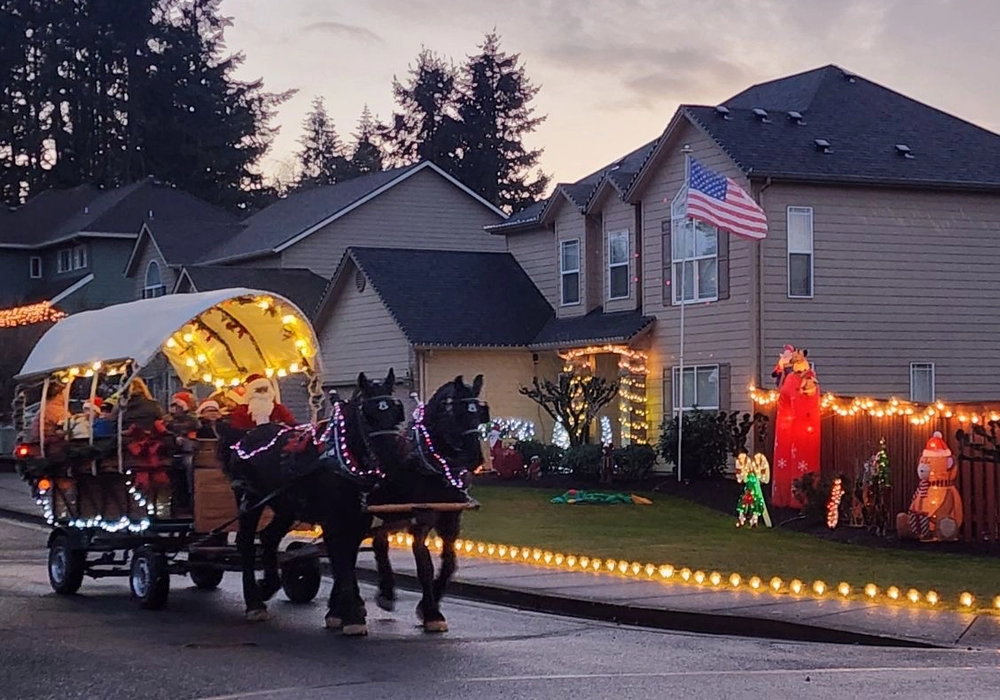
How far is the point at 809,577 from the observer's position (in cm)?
1570

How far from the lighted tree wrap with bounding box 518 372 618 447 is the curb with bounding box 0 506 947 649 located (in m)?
14.8

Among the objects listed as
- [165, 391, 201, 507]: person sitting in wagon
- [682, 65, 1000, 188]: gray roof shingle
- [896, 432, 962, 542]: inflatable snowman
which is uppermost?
[682, 65, 1000, 188]: gray roof shingle

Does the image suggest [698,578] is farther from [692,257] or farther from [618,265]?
[618,265]

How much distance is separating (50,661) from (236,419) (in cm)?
394

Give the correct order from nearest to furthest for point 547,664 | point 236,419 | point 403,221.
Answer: point 547,664
point 236,419
point 403,221

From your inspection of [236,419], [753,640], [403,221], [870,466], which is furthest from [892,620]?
[403,221]

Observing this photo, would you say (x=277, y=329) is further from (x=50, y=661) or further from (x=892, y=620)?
(x=892, y=620)

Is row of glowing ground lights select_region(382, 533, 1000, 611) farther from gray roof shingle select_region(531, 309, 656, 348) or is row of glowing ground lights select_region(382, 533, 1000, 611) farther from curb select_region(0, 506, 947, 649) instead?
gray roof shingle select_region(531, 309, 656, 348)

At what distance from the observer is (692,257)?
2952cm

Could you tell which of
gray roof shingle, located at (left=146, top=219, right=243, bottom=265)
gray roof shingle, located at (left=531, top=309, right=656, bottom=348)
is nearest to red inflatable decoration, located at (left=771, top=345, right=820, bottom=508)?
gray roof shingle, located at (left=531, top=309, right=656, bottom=348)

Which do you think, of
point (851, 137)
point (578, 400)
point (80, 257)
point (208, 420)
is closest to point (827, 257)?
point (851, 137)

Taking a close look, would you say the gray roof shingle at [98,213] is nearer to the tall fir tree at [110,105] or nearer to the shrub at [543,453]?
the tall fir tree at [110,105]

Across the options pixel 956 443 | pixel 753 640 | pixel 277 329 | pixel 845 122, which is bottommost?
pixel 753 640

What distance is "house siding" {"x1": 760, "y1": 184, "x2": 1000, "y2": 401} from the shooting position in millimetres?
28312
